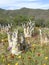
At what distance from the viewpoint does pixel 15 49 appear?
1012 centimetres

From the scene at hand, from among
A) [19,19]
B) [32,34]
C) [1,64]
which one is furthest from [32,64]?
[19,19]

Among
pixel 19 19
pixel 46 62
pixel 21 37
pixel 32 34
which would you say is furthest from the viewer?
pixel 19 19

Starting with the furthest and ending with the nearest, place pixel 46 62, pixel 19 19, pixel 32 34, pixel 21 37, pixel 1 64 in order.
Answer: pixel 19 19 → pixel 32 34 → pixel 21 37 → pixel 1 64 → pixel 46 62

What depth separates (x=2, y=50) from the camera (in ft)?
35.1

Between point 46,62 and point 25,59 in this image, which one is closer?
point 46,62

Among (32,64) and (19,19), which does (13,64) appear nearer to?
(32,64)

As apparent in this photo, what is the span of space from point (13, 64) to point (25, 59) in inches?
→ 22.5

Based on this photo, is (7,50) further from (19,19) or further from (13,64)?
(19,19)

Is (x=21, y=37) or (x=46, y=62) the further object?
(x=21, y=37)

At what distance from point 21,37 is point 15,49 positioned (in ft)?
4.01

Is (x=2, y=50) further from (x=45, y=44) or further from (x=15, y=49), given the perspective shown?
(x=45, y=44)

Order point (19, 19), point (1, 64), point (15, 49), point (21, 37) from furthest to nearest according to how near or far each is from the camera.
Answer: point (19, 19), point (21, 37), point (15, 49), point (1, 64)

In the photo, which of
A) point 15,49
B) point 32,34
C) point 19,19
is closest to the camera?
point 15,49

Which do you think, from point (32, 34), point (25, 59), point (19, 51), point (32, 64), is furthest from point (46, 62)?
point (32, 34)
